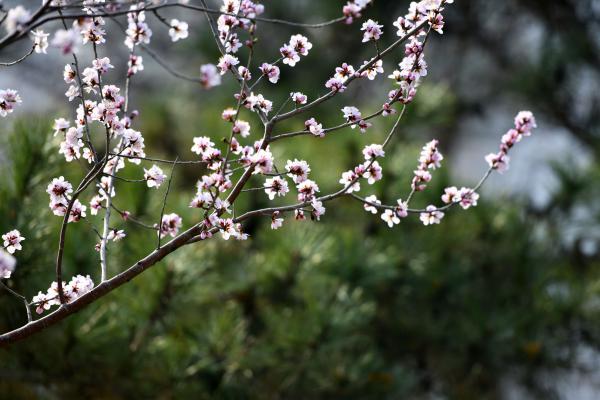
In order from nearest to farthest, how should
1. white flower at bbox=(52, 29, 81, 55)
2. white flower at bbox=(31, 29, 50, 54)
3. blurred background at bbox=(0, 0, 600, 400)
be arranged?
white flower at bbox=(52, 29, 81, 55) < white flower at bbox=(31, 29, 50, 54) < blurred background at bbox=(0, 0, 600, 400)

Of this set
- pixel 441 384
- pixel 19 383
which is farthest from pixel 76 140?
pixel 441 384

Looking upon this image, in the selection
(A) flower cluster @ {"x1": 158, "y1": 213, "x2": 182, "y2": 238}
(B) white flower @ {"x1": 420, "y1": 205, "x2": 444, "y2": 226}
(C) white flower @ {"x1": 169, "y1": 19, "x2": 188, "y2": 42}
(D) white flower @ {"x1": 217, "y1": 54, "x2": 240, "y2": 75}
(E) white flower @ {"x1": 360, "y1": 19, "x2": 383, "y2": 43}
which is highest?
(C) white flower @ {"x1": 169, "y1": 19, "x2": 188, "y2": 42}

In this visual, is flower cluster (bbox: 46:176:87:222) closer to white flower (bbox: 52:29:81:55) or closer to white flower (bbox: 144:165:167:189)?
white flower (bbox: 144:165:167:189)

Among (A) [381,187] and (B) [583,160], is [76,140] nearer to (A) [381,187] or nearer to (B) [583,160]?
(A) [381,187]

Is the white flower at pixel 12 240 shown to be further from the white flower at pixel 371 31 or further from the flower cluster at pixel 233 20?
the white flower at pixel 371 31

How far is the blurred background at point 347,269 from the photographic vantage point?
4.43 ft

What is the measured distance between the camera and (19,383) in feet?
4.31

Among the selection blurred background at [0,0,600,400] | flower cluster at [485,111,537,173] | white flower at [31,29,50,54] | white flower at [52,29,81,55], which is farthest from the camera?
blurred background at [0,0,600,400]

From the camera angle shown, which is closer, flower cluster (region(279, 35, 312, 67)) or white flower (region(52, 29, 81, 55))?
white flower (region(52, 29, 81, 55))

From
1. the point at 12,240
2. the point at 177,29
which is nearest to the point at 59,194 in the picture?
the point at 12,240

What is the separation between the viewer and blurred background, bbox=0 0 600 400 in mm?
1351

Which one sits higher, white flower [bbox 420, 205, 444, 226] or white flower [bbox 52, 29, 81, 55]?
white flower [bbox 52, 29, 81, 55]

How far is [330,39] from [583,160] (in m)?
0.94

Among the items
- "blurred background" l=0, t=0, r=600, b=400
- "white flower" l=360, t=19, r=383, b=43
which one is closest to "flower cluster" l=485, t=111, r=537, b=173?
"white flower" l=360, t=19, r=383, b=43
